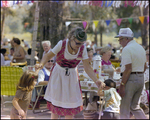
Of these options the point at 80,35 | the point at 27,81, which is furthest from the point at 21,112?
the point at 80,35

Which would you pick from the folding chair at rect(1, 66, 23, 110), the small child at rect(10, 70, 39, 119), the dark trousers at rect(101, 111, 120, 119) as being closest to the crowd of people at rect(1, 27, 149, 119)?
the small child at rect(10, 70, 39, 119)

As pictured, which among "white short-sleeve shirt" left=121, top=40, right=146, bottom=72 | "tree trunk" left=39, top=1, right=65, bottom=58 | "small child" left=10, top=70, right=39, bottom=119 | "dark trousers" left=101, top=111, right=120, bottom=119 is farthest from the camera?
"tree trunk" left=39, top=1, right=65, bottom=58

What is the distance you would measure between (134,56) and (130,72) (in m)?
0.24

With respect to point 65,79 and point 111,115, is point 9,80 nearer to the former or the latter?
point 111,115

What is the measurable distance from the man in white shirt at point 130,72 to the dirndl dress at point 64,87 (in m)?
0.81

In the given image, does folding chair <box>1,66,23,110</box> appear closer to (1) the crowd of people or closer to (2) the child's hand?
(1) the crowd of people

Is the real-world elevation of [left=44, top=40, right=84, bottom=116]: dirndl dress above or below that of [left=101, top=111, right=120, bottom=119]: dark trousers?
above

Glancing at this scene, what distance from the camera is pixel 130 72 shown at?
3.93m

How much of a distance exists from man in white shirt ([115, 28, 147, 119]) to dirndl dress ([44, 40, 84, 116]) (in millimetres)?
808

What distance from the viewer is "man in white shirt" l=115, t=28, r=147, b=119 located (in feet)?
12.8

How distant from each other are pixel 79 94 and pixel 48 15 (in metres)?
4.27

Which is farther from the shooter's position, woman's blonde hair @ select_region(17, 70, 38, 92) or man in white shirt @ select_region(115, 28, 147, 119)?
man in white shirt @ select_region(115, 28, 147, 119)

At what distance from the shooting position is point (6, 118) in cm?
522

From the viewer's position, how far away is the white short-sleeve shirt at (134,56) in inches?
153
